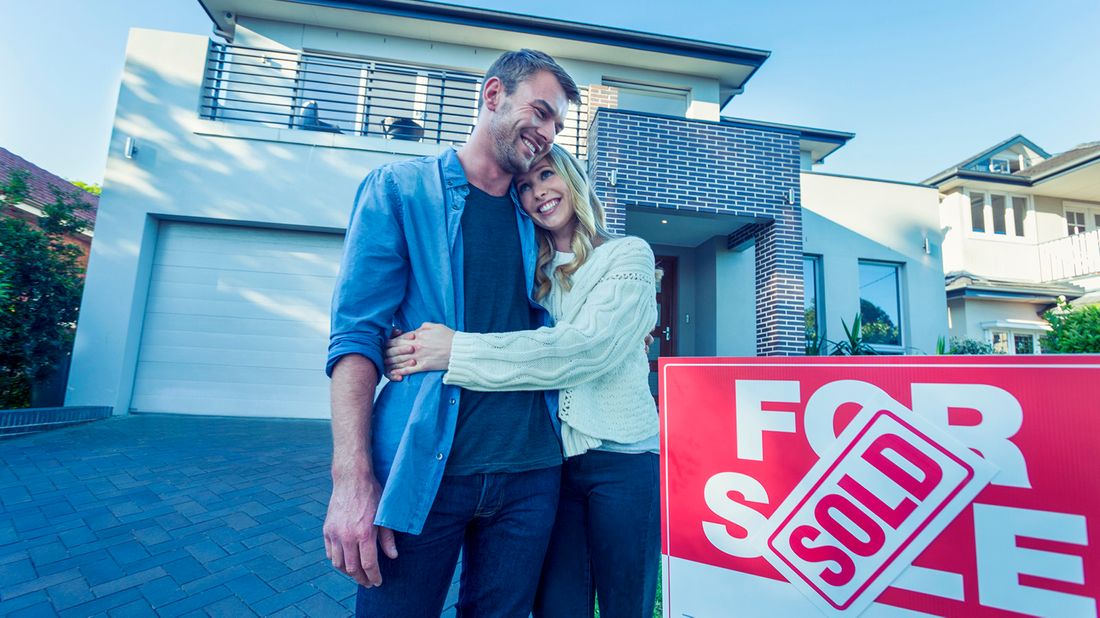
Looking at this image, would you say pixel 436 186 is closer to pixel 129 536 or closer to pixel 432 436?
pixel 432 436

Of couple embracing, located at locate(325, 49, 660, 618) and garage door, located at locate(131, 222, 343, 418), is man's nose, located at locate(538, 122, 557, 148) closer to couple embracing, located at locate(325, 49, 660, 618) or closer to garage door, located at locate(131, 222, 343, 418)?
couple embracing, located at locate(325, 49, 660, 618)

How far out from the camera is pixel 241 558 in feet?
8.00

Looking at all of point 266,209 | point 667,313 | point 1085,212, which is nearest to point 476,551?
point 266,209

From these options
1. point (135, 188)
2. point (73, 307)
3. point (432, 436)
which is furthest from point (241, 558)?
point (135, 188)

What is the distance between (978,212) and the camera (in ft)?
41.9

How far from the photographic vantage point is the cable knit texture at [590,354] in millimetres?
1059

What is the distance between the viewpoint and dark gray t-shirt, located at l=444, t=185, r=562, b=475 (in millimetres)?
1069

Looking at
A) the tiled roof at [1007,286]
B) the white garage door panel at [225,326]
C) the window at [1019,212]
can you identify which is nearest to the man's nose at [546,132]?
the white garage door panel at [225,326]

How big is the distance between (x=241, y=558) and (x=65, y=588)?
2.28ft

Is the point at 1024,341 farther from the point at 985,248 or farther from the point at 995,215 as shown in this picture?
the point at 995,215

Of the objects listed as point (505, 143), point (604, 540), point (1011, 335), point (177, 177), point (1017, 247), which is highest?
point (1017, 247)

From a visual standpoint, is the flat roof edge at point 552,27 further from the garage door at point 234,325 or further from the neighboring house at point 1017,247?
the neighboring house at point 1017,247

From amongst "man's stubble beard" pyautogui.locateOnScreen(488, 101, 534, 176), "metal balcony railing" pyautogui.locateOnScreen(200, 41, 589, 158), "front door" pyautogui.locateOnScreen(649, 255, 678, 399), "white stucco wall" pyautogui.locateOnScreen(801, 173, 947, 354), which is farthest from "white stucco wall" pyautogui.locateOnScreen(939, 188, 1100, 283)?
"man's stubble beard" pyautogui.locateOnScreen(488, 101, 534, 176)

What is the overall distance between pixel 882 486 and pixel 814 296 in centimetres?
861
